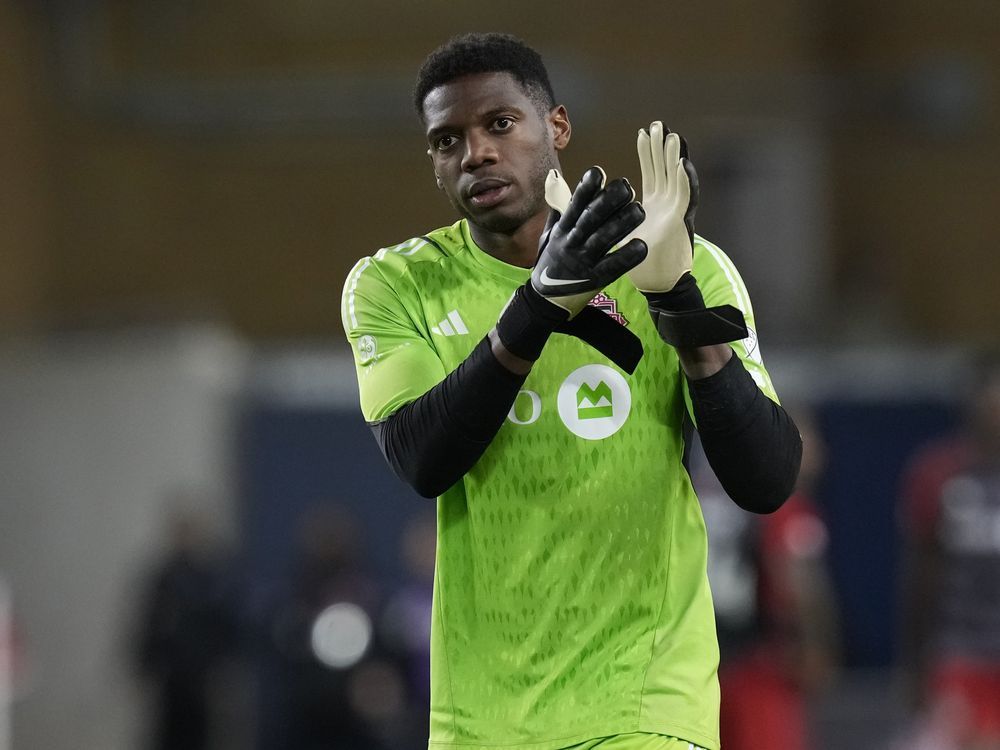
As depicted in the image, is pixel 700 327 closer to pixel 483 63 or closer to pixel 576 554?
pixel 576 554

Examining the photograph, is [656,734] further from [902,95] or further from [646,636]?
[902,95]

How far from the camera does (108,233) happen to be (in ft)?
62.3

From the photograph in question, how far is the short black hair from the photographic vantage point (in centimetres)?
338

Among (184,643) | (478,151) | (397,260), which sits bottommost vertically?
(184,643)

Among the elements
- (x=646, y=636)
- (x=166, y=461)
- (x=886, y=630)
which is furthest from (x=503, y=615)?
(x=886, y=630)

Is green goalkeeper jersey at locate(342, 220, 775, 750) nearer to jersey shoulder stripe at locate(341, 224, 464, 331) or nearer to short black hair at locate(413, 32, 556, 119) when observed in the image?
jersey shoulder stripe at locate(341, 224, 464, 331)

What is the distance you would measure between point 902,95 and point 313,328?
6945mm

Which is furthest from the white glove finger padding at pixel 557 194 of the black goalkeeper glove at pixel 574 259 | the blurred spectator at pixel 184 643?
the blurred spectator at pixel 184 643

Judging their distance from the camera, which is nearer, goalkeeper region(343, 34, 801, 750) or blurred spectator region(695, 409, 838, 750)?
goalkeeper region(343, 34, 801, 750)

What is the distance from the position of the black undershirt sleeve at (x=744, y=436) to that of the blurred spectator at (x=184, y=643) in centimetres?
883

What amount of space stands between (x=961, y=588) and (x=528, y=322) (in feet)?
18.7

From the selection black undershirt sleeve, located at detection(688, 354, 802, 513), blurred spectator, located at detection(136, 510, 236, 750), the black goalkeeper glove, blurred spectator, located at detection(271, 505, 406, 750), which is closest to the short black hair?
the black goalkeeper glove

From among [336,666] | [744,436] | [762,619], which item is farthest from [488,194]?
[336,666]

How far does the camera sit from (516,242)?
3.50 meters
